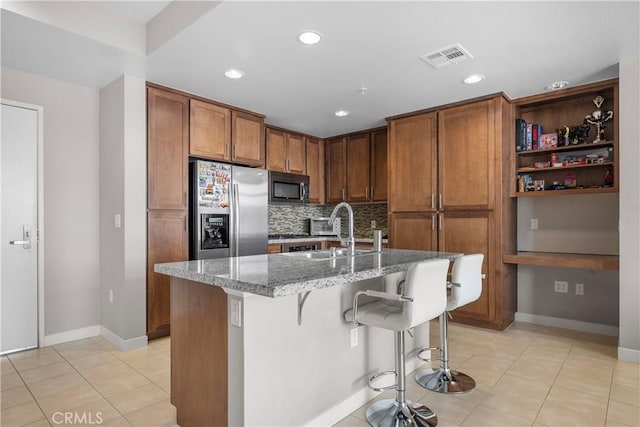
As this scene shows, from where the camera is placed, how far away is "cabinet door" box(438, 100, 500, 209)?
3.65 m

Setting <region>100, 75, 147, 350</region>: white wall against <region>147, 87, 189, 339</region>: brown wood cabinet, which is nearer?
<region>100, 75, 147, 350</region>: white wall

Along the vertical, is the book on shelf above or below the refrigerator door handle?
above

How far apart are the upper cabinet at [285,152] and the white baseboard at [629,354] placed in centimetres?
386

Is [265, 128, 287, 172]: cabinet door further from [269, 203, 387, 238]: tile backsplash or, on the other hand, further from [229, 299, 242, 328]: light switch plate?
[229, 299, 242, 328]: light switch plate

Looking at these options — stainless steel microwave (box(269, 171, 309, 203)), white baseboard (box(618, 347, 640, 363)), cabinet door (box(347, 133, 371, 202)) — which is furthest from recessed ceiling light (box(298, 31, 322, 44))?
white baseboard (box(618, 347, 640, 363))

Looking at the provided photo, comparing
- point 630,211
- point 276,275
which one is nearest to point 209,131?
point 276,275

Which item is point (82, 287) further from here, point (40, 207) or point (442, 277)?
point (442, 277)

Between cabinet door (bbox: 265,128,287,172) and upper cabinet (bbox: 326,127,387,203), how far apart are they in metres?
0.85

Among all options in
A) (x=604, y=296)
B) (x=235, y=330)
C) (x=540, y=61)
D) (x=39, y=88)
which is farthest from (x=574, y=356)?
(x=39, y=88)

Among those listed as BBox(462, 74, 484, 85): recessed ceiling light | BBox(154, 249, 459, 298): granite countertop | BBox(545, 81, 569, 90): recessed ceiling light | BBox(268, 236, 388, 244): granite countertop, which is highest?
BBox(545, 81, 569, 90): recessed ceiling light

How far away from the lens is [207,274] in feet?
4.99

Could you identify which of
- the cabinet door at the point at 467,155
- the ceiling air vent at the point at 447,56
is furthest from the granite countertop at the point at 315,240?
the ceiling air vent at the point at 447,56

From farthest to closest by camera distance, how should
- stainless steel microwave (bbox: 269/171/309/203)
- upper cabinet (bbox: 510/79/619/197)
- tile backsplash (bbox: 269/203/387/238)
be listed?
tile backsplash (bbox: 269/203/387/238), stainless steel microwave (bbox: 269/171/309/203), upper cabinet (bbox: 510/79/619/197)

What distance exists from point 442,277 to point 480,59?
187cm
